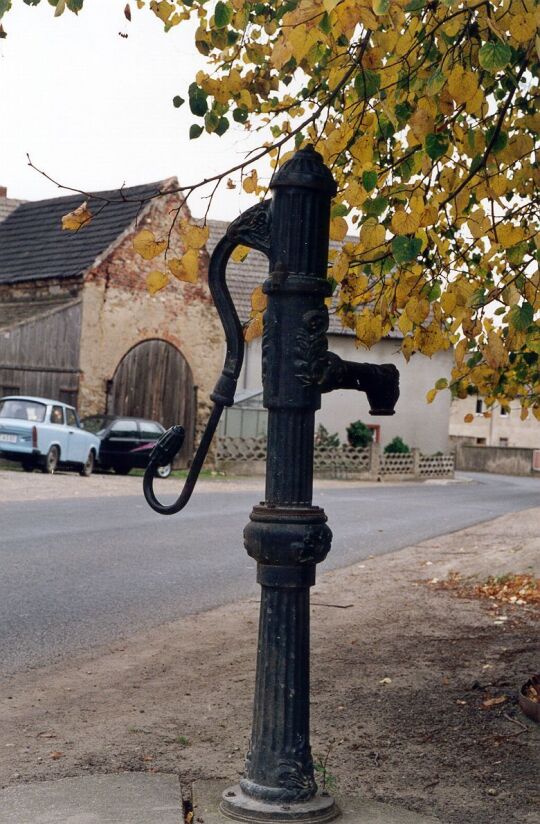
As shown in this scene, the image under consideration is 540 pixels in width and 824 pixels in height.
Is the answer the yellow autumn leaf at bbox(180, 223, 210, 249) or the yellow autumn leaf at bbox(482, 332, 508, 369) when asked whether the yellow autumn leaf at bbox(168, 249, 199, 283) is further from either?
the yellow autumn leaf at bbox(482, 332, 508, 369)

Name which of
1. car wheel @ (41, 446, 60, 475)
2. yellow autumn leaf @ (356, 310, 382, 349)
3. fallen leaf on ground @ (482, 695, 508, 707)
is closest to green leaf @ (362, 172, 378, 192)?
yellow autumn leaf @ (356, 310, 382, 349)

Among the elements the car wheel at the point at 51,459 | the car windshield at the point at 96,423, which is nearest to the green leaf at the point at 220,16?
the car wheel at the point at 51,459

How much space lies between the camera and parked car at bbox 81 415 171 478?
1117 inches

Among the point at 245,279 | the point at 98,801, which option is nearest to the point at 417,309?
the point at 98,801

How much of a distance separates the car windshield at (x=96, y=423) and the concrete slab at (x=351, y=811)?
82.9 ft

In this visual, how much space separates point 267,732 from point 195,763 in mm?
1085

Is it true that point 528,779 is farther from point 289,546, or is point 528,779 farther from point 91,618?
point 91,618

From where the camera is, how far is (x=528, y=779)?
13.4 ft

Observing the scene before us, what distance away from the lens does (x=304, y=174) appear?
11.0 ft

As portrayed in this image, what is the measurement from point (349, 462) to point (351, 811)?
35478mm

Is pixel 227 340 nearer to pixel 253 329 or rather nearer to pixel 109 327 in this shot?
pixel 253 329

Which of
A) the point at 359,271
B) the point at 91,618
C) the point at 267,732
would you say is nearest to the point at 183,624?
the point at 91,618

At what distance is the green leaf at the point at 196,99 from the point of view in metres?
5.51

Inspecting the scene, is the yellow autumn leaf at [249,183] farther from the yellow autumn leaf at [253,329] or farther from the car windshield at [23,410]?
the car windshield at [23,410]
